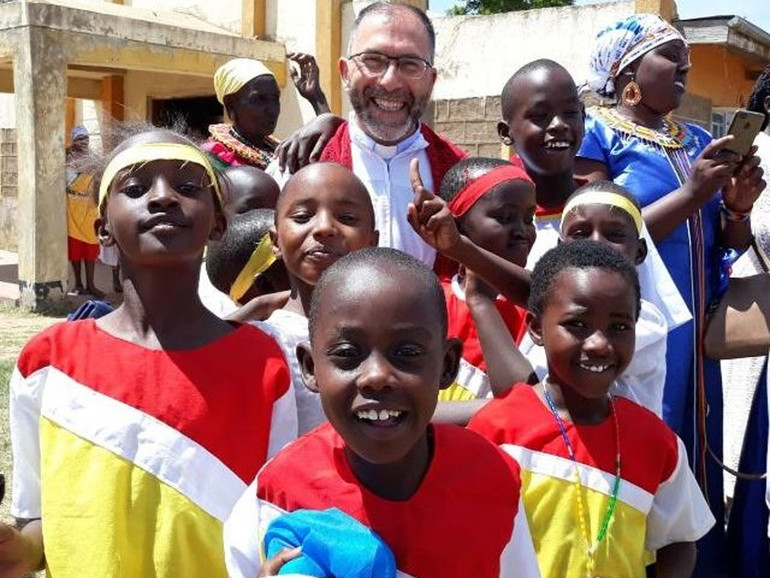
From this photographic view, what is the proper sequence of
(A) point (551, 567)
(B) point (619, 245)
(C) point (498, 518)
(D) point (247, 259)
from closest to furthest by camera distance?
(C) point (498, 518), (A) point (551, 567), (B) point (619, 245), (D) point (247, 259)

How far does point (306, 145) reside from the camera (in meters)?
3.11

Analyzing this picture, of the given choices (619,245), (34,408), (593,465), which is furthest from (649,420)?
(34,408)

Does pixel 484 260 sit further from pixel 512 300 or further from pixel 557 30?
pixel 557 30

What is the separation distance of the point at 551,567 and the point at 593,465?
0.23 m

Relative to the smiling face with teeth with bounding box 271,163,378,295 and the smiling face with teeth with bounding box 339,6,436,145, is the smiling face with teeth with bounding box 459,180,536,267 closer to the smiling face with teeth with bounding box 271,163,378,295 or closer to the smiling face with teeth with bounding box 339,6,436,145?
the smiling face with teeth with bounding box 271,163,378,295

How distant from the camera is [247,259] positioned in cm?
285

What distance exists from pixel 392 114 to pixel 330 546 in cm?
174

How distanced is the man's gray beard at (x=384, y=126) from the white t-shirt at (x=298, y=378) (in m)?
0.97

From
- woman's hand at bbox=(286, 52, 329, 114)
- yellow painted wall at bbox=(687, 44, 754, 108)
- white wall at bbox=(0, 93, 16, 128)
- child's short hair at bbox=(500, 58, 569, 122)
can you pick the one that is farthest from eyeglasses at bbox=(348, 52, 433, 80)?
white wall at bbox=(0, 93, 16, 128)

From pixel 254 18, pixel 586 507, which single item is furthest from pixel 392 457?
pixel 254 18

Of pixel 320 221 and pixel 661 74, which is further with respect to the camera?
pixel 661 74

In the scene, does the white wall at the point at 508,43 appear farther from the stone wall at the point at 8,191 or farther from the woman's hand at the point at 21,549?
the stone wall at the point at 8,191

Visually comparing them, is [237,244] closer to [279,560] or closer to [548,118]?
[548,118]

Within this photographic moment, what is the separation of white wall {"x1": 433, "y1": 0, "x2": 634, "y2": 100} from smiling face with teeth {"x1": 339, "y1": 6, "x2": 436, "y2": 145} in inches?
232
